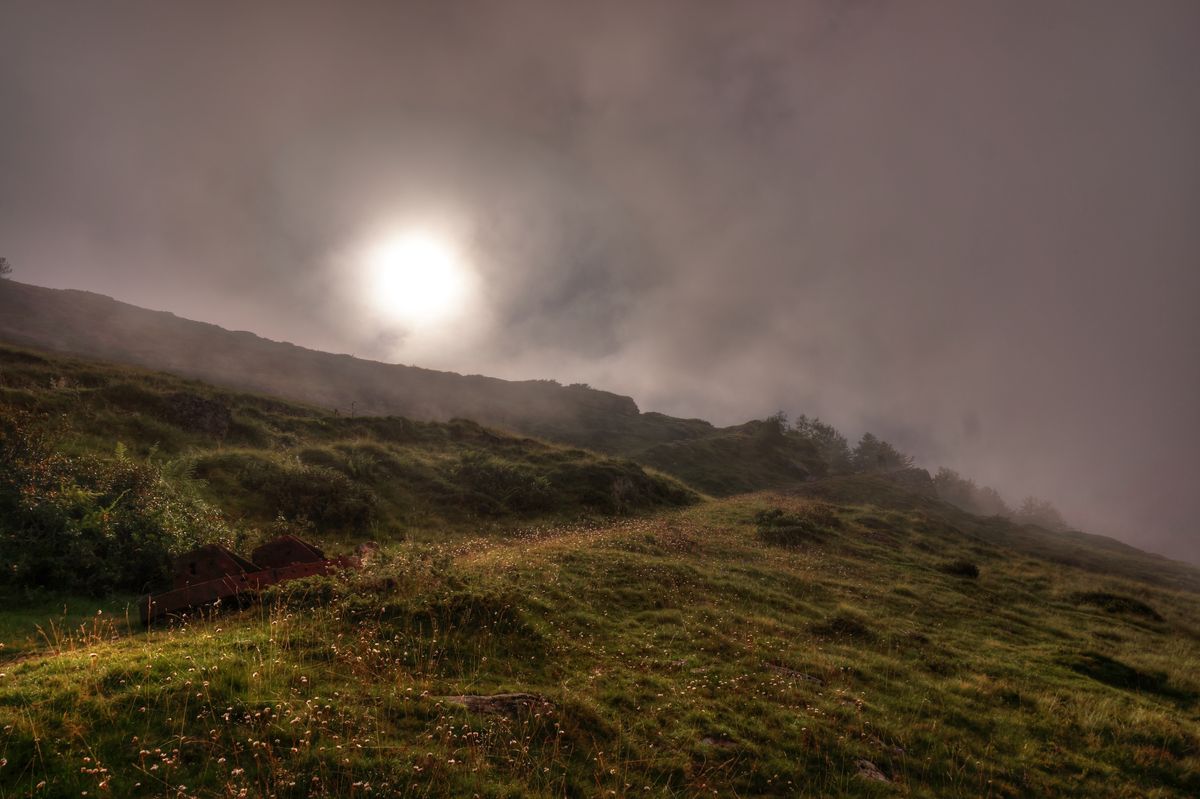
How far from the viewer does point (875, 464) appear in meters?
147

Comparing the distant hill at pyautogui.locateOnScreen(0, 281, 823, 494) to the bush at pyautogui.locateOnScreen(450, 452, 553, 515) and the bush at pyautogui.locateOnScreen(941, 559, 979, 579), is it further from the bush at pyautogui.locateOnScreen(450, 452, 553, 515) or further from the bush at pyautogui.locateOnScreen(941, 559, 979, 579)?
the bush at pyautogui.locateOnScreen(450, 452, 553, 515)

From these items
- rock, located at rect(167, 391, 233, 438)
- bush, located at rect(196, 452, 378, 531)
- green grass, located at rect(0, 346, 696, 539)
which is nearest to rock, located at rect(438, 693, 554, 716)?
green grass, located at rect(0, 346, 696, 539)

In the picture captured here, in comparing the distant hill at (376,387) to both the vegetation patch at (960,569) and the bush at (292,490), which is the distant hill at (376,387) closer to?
the vegetation patch at (960,569)

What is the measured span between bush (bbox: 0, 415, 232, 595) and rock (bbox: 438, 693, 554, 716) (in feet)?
30.2

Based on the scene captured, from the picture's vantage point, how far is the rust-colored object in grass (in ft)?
29.9

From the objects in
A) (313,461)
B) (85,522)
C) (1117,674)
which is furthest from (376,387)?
(1117,674)

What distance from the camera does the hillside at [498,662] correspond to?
5477 mm

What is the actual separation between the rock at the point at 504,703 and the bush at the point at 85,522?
30.2ft

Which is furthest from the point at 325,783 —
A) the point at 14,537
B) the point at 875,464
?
the point at 875,464

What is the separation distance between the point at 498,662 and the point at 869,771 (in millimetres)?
6298

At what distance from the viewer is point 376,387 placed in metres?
93.1

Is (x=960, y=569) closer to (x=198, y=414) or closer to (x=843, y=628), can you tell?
(x=843, y=628)

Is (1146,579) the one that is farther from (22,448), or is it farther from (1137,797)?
(22,448)

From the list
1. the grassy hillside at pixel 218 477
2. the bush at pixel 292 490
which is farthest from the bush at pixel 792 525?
the bush at pixel 292 490
